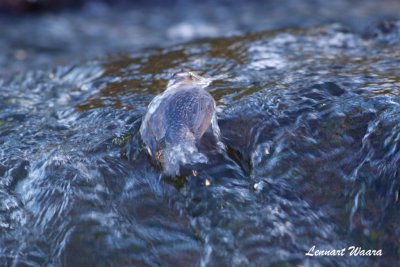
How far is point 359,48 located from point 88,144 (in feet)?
7.39

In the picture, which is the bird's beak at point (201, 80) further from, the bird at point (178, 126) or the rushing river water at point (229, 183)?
the bird at point (178, 126)

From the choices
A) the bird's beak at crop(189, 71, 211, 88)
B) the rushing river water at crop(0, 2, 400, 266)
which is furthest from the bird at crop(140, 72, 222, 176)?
the bird's beak at crop(189, 71, 211, 88)

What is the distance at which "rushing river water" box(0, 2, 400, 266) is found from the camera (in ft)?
7.91

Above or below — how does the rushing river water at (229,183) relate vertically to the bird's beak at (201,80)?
below

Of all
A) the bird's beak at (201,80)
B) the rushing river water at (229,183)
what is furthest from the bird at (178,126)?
the bird's beak at (201,80)

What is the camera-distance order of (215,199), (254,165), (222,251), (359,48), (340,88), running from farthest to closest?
(359,48)
(340,88)
(254,165)
(215,199)
(222,251)

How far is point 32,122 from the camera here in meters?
3.36

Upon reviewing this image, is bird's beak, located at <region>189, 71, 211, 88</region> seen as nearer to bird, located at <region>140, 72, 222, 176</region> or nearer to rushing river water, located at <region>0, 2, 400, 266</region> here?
rushing river water, located at <region>0, 2, 400, 266</region>

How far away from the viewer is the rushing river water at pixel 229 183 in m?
2.41

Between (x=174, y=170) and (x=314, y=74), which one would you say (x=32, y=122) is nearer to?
(x=174, y=170)

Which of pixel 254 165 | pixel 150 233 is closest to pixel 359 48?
pixel 254 165

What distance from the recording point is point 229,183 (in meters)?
2.62

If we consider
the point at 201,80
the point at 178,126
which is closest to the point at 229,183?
the point at 178,126

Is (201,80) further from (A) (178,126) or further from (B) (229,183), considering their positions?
(B) (229,183)
